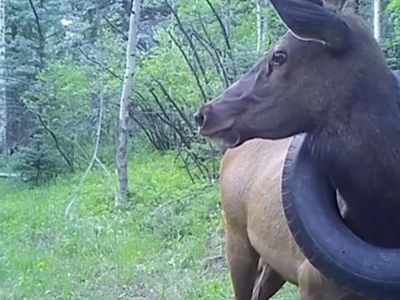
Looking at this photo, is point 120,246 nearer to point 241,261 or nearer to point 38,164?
point 241,261

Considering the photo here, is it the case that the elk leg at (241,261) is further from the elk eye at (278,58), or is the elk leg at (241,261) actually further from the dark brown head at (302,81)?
the elk eye at (278,58)

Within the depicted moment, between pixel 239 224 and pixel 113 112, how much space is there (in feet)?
46.3

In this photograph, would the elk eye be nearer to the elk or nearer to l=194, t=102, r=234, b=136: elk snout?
the elk

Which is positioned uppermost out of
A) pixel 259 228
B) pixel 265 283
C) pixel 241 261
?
pixel 259 228

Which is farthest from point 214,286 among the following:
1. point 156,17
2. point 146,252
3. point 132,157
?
point 156,17

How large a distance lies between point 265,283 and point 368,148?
206 cm

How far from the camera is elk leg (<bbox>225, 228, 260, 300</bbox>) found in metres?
5.67

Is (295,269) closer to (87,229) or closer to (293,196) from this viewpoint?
(293,196)

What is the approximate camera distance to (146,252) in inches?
368

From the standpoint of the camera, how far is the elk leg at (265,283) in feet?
18.6

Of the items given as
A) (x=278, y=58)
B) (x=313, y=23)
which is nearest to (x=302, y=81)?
(x=278, y=58)

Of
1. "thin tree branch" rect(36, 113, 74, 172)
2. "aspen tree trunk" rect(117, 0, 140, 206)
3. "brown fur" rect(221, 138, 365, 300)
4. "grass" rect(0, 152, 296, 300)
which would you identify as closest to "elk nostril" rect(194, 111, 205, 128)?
"brown fur" rect(221, 138, 365, 300)

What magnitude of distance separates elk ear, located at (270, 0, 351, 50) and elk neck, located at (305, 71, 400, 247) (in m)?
0.22

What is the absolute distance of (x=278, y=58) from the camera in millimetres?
3873
